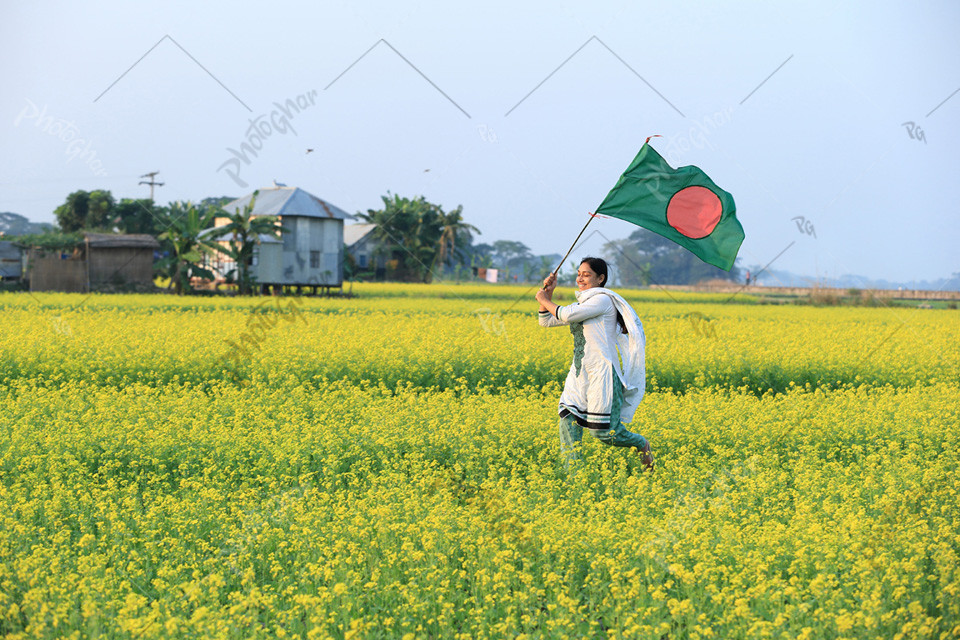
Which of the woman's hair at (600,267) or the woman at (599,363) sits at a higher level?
the woman's hair at (600,267)

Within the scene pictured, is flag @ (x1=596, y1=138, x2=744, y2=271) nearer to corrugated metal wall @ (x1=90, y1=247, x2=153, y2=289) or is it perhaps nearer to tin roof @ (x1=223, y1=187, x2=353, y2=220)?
corrugated metal wall @ (x1=90, y1=247, x2=153, y2=289)

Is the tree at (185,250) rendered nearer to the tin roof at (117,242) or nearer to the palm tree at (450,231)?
the tin roof at (117,242)

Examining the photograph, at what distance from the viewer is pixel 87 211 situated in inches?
1763

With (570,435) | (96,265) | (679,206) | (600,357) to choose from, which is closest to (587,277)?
(600,357)

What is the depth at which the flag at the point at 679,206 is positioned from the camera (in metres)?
6.54

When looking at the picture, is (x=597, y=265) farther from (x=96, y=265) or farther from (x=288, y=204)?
(x=288, y=204)

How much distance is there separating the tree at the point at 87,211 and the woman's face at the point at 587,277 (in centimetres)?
4469

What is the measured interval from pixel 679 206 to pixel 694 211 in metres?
0.14

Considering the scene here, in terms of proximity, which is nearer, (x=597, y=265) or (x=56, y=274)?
(x=597, y=265)

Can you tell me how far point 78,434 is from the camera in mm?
6445

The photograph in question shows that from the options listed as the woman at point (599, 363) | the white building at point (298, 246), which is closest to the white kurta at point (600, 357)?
the woman at point (599, 363)

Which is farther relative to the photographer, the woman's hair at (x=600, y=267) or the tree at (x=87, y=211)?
the tree at (x=87, y=211)

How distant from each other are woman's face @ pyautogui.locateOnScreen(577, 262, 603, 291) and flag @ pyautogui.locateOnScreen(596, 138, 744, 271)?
70 centimetres

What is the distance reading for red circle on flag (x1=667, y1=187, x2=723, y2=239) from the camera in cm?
655
